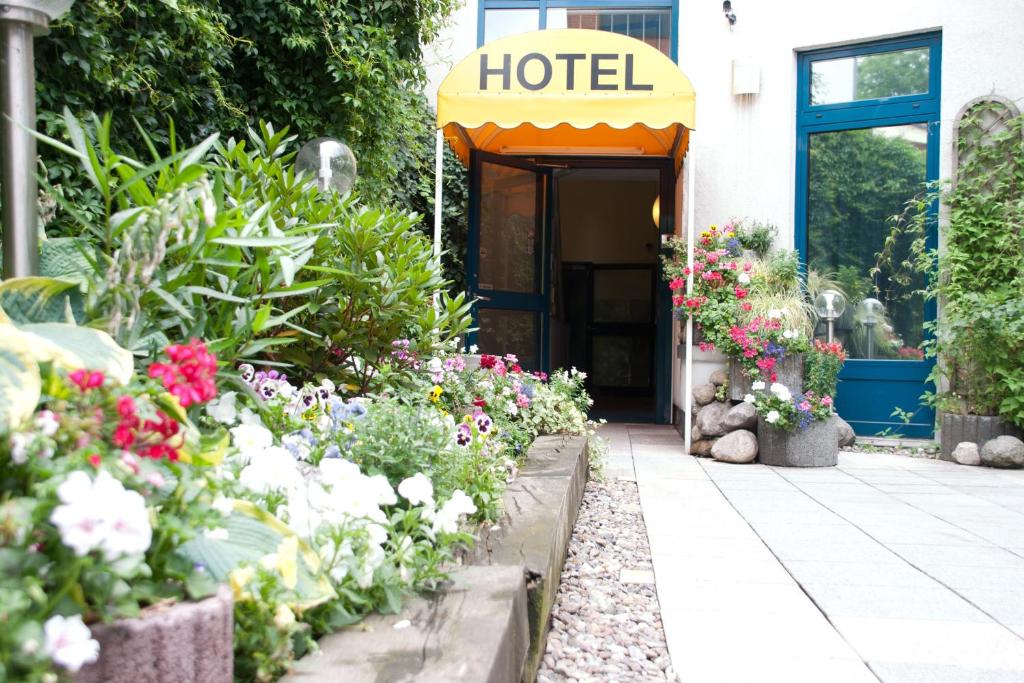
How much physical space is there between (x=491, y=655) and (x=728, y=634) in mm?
1150

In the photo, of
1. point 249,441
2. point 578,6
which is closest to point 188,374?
point 249,441

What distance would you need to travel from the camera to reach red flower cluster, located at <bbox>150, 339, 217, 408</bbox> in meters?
0.93

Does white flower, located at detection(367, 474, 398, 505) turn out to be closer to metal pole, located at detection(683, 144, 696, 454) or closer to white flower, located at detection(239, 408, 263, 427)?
white flower, located at detection(239, 408, 263, 427)

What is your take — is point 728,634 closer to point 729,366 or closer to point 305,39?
point 729,366

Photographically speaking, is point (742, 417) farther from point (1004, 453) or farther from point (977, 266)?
point (977, 266)

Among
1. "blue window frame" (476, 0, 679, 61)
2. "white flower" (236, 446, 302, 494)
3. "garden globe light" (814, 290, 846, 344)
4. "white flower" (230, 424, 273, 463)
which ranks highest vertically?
"blue window frame" (476, 0, 679, 61)

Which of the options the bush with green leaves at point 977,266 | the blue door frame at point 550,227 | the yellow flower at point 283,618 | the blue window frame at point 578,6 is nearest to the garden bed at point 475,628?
the yellow flower at point 283,618

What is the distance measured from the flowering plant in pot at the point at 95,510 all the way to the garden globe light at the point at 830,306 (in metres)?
5.36

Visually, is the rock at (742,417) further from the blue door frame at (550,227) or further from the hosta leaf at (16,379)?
the hosta leaf at (16,379)

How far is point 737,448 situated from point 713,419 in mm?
309

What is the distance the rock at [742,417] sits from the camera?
529cm

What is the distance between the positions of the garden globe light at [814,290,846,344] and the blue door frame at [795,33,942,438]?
1.44 ft

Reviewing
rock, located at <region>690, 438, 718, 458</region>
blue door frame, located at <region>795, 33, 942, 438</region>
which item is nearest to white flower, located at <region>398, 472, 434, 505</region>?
rock, located at <region>690, 438, 718, 458</region>

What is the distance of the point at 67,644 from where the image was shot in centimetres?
68
